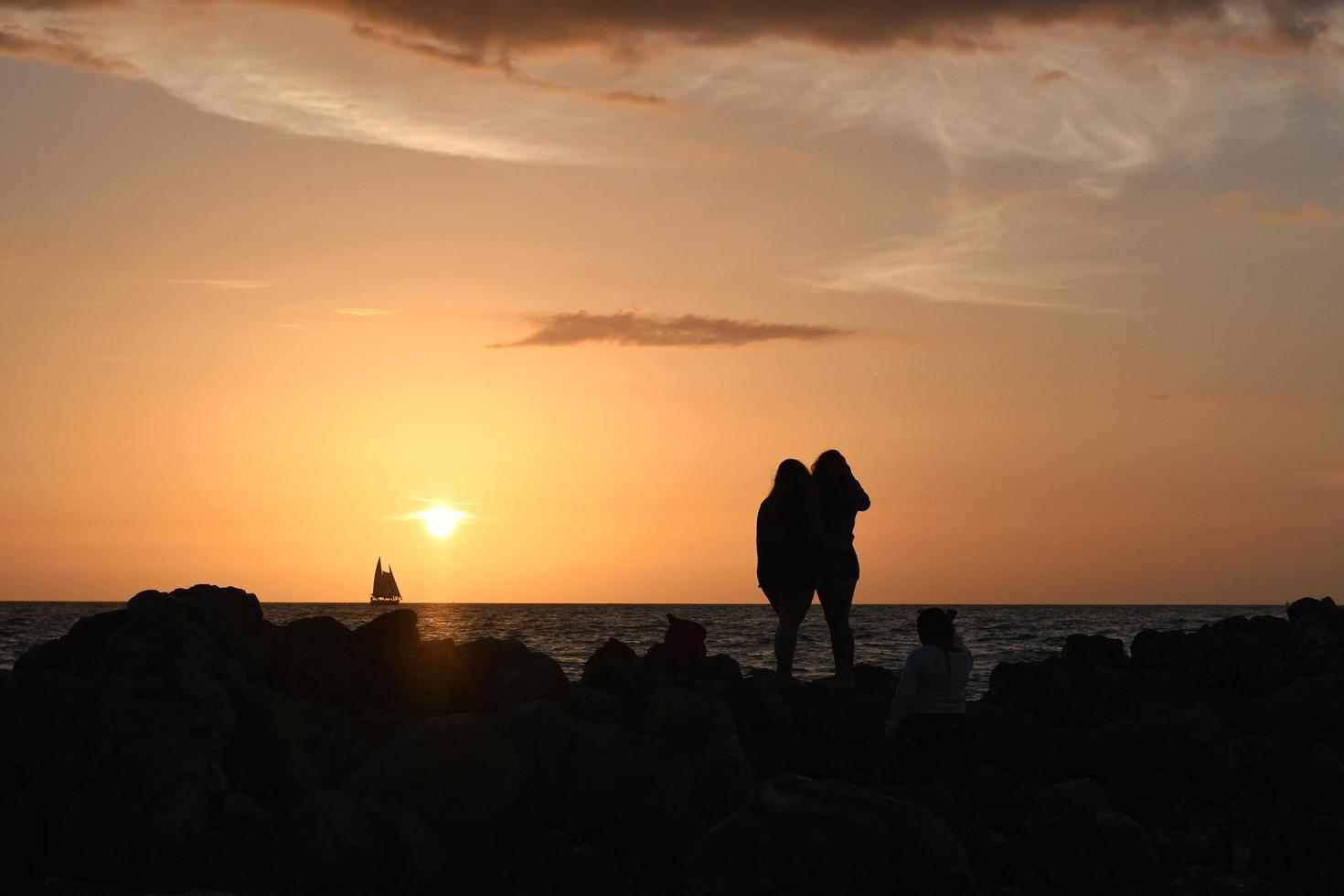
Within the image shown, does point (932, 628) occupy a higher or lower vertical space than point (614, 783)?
higher

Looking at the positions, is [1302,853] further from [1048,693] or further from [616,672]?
[616,672]

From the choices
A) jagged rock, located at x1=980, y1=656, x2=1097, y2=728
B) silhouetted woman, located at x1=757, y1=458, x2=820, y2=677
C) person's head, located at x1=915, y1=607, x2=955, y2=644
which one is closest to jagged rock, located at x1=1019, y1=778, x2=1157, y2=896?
person's head, located at x1=915, y1=607, x2=955, y2=644

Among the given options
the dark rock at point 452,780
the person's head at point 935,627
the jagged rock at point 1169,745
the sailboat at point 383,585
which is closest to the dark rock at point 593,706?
the dark rock at point 452,780

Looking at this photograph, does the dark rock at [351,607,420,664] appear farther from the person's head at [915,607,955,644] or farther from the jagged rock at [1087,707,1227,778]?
the jagged rock at [1087,707,1227,778]

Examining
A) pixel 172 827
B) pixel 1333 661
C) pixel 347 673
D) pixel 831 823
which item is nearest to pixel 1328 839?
pixel 831 823

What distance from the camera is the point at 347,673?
42.2ft

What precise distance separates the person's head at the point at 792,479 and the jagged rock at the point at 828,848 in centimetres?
536

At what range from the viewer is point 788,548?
1317 cm

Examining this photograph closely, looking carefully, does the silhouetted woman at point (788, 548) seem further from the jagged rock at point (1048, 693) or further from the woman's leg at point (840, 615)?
the jagged rock at point (1048, 693)

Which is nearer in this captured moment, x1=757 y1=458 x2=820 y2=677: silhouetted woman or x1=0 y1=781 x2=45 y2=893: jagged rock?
x1=0 y1=781 x2=45 y2=893: jagged rock

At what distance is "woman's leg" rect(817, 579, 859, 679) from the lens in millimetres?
13281

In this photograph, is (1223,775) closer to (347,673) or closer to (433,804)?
(433,804)

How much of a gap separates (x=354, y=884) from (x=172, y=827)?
4.66 ft

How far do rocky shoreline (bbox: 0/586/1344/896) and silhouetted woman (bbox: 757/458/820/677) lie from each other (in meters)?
0.81
